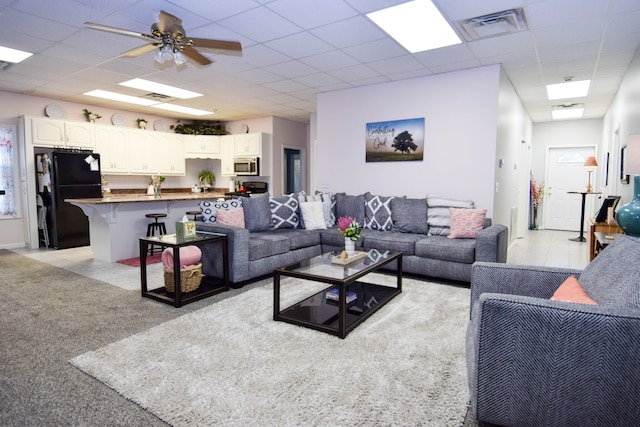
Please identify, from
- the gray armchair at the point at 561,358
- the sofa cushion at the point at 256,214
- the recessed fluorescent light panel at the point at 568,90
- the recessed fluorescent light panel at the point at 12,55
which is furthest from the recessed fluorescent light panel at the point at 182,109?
the gray armchair at the point at 561,358

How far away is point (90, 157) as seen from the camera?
614 centimetres

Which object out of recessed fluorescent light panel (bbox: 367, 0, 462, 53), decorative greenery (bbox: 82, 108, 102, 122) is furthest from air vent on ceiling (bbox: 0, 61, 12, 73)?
recessed fluorescent light panel (bbox: 367, 0, 462, 53)

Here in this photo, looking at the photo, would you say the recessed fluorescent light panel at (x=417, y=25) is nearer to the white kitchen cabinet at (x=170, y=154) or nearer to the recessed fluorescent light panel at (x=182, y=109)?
the recessed fluorescent light panel at (x=182, y=109)

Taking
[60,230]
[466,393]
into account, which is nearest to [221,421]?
[466,393]

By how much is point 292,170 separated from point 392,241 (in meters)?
4.93

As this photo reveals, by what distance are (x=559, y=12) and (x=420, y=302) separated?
273 centimetres

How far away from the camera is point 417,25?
3.41 m

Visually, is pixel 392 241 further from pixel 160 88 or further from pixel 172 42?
pixel 160 88

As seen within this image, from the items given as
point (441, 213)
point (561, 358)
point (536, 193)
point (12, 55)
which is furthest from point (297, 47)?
point (536, 193)

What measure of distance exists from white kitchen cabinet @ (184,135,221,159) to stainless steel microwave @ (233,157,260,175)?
617mm

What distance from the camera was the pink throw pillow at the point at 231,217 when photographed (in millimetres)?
4082

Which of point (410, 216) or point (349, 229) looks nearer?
point (349, 229)

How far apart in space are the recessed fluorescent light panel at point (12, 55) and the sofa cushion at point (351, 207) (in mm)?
4102

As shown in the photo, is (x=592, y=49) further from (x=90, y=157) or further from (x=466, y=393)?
(x=90, y=157)
